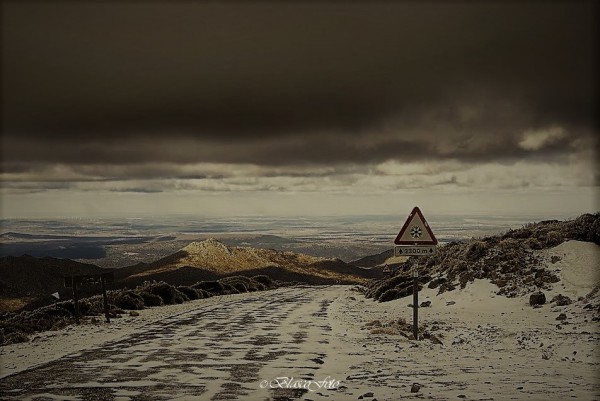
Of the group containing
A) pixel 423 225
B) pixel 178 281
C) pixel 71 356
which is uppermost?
pixel 423 225

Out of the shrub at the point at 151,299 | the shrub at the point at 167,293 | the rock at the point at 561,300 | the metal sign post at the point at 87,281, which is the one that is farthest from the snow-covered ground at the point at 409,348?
the shrub at the point at 167,293

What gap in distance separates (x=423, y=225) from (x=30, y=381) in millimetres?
8590

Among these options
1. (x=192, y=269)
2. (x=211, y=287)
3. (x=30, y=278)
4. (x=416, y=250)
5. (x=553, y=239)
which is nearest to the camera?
(x=416, y=250)

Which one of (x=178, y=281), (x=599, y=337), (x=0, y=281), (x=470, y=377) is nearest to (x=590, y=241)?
(x=599, y=337)

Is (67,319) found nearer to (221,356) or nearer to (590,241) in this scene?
(221,356)

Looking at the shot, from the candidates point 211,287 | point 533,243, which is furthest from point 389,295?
point 211,287

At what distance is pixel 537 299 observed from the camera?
17.0 metres

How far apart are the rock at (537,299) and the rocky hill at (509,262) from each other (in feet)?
4.53

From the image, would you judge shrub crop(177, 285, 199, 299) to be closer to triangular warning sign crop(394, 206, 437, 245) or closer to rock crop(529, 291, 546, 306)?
rock crop(529, 291, 546, 306)

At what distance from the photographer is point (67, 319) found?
18.4 m

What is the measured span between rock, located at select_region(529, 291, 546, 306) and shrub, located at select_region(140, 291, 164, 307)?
1821cm

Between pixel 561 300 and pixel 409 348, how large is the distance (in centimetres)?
755

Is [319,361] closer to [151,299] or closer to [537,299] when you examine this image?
[537,299]

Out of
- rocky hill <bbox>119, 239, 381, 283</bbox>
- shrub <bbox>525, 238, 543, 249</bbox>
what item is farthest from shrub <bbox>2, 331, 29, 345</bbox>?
rocky hill <bbox>119, 239, 381, 283</bbox>
